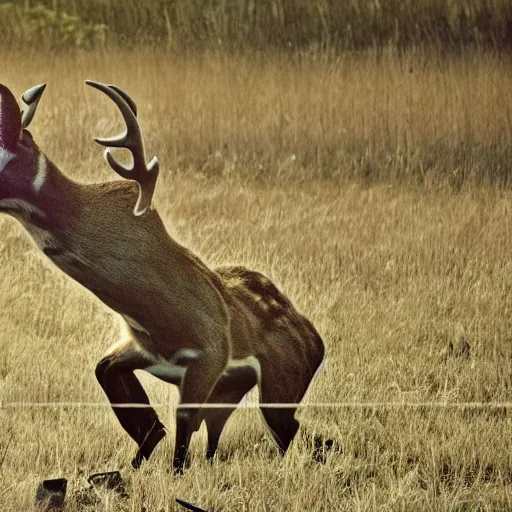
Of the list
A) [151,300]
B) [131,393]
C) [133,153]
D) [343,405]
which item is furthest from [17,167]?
[343,405]

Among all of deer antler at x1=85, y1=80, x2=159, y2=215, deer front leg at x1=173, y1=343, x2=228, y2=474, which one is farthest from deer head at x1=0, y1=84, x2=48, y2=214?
deer front leg at x1=173, y1=343, x2=228, y2=474

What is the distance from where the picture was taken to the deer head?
15.6 feet

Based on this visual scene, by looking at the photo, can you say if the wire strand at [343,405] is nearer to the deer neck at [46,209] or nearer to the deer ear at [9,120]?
the deer neck at [46,209]

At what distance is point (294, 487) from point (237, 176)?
3.41 feet

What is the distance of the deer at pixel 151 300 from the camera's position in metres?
4.80

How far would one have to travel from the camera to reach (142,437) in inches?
199

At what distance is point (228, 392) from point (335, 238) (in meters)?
0.64

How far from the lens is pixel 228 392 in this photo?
5008 millimetres

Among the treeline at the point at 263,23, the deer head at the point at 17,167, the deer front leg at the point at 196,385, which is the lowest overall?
the deer front leg at the point at 196,385

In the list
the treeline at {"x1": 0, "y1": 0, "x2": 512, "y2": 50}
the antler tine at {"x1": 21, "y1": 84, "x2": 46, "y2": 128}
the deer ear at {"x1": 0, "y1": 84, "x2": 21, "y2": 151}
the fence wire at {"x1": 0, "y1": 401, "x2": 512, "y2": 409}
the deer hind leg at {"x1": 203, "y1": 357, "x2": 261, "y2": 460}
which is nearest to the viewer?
the deer ear at {"x1": 0, "y1": 84, "x2": 21, "y2": 151}

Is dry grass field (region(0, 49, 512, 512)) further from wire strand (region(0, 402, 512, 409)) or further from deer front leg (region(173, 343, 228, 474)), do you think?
deer front leg (region(173, 343, 228, 474))

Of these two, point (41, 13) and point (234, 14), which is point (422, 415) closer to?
point (234, 14)

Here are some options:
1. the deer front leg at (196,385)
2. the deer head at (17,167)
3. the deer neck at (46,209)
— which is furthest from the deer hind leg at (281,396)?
the deer head at (17,167)

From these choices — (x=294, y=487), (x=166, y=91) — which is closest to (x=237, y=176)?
(x=166, y=91)
